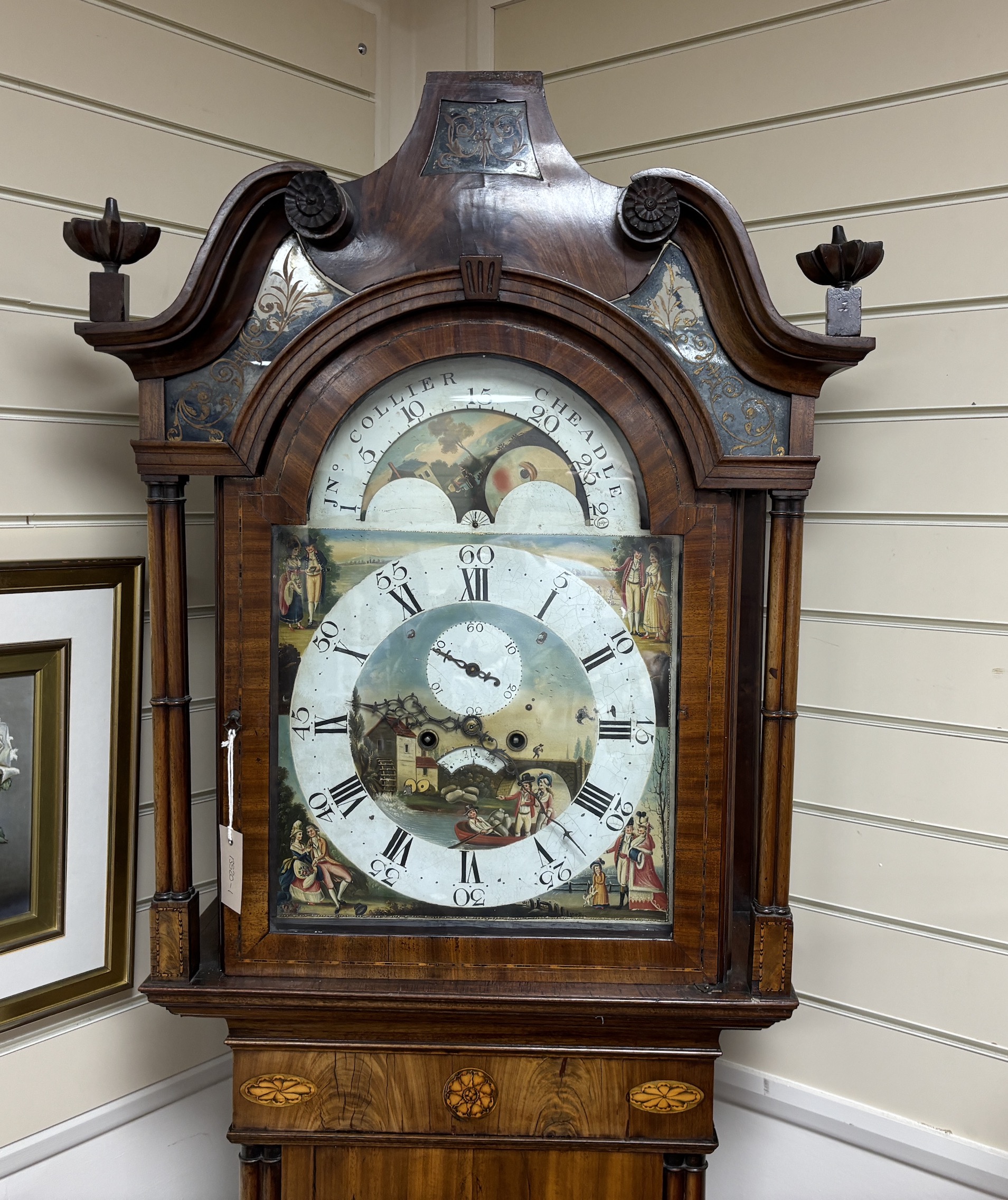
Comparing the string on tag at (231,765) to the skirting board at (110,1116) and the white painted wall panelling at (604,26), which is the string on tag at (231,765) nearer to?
the skirting board at (110,1116)

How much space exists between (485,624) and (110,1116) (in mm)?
1091

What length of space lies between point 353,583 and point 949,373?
946mm

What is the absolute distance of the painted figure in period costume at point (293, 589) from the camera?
1166 millimetres

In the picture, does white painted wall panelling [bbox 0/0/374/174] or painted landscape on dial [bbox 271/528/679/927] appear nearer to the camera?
painted landscape on dial [bbox 271/528/679/927]

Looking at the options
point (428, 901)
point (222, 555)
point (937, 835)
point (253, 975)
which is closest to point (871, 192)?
point (937, 835)

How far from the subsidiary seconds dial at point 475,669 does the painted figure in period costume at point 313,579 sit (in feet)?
0.50

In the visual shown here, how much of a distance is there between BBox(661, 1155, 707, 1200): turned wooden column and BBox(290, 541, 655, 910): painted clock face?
41cm

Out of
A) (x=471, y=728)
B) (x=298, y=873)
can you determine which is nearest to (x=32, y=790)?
(x=298, y=873)

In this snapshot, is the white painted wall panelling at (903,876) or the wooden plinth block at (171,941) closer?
the wooden plinth block at (171,941)

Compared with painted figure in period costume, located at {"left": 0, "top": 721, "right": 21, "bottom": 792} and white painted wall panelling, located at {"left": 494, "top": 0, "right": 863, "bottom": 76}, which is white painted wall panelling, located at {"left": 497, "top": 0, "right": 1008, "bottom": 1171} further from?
painted figure in period costume, located at {"left": 0, "top": 721, "right": 21, "bottom": 792}

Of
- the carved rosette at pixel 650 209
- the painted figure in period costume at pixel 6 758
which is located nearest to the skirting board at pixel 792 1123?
the painted figure in period costume at pixel 6 758

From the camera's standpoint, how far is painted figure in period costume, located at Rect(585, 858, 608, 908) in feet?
3.86

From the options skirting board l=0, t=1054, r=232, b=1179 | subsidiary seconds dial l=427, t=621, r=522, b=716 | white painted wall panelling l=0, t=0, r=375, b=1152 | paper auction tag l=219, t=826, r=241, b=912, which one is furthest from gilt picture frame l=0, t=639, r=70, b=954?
subsidiary seconds dial l=427, t=621, r=522, b=716

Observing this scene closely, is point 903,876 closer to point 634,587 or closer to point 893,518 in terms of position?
point 893,518
